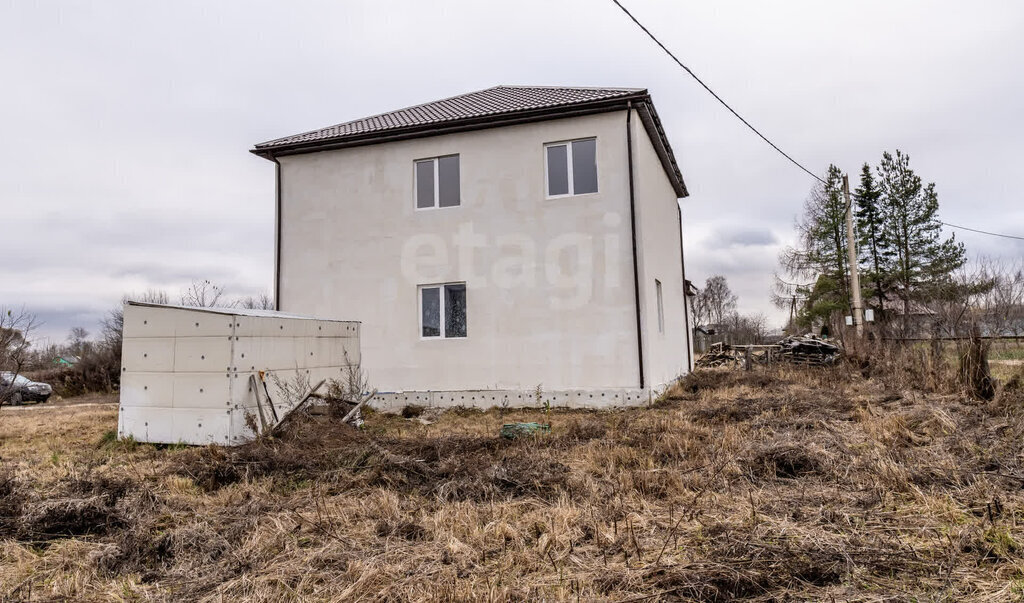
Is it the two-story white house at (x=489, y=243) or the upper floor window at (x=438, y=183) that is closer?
the two-story white house at (x=489, y=243)

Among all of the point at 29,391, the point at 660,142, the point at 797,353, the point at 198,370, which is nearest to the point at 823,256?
the point at 797,353

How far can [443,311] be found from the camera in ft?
37.2

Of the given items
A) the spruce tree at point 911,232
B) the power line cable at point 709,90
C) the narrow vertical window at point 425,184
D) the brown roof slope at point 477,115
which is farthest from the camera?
the spruce tree at point 911,232

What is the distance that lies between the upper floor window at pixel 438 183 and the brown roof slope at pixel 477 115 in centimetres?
62

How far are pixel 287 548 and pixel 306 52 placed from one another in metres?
7.97

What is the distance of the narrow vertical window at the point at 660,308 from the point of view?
1199 centimetres

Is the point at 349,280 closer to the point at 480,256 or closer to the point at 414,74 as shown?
the point at 480,256

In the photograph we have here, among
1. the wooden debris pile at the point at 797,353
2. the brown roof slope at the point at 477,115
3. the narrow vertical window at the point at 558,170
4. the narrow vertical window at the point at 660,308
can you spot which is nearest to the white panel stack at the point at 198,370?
the brown roof slope at the point at 477,115

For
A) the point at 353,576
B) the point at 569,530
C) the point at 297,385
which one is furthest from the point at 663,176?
the point at 353,576

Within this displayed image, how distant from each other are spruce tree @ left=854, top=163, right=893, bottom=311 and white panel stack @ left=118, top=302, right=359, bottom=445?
1212 inches

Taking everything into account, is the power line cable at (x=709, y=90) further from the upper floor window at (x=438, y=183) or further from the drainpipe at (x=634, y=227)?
the upper floor window at (x=438, y=183)

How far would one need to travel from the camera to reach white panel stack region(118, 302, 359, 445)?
7340mm

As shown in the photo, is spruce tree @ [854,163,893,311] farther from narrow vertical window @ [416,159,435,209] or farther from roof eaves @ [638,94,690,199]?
narrow vertical window @ [416,159,435,209]

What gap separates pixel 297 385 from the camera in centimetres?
835
